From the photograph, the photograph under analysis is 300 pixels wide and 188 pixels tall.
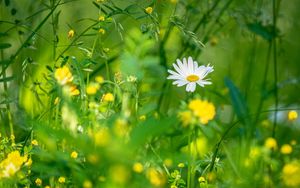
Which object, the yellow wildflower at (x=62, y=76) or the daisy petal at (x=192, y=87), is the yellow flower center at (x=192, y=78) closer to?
the daisy petal at (x=192, y=87)

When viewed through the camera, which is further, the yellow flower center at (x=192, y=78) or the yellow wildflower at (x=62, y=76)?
the yellow flower center at (x=192, y=78)

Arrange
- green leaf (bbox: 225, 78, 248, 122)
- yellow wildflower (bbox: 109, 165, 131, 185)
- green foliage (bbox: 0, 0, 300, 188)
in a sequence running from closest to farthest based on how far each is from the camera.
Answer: yellow wildflower (bbox: 109, 165, 131, 185) → green foliage (bbox: 0, 0, 300, 188) → green leaf (bbox: 225, 78, 248, 122)

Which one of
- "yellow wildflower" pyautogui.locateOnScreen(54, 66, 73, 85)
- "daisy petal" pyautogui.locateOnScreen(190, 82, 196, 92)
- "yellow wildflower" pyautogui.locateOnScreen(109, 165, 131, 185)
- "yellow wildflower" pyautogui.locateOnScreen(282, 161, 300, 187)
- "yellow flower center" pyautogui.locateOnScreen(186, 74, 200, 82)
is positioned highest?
"yellow flower center" pyautogui.locateOnScreen(186, 74, 200, 82)

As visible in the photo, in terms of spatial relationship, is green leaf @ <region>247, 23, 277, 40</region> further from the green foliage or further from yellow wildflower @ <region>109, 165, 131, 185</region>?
yellow wildflower @ <region>109, 165, 131, 185</region>

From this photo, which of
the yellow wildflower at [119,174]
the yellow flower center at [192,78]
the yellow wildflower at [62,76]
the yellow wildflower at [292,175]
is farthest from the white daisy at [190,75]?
the yellow wildflower at [119,174]

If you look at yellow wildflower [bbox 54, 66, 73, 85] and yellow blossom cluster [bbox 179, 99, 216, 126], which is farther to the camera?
yellow wildflower [bbox 54, 66, 73, 85]

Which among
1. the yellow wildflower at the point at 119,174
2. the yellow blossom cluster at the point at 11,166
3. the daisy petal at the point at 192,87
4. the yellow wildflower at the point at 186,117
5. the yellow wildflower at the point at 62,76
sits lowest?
the yellow wildflower at the point at 119,174

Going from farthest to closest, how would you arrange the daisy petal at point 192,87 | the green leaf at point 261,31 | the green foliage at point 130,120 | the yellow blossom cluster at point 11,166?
1. the green leaf at point 261,31
2. the daisy petal at point 192,87
3. the yellow blossom cluster at point 11,166
4. the green foliage at point 130,120

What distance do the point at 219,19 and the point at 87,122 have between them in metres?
1.20

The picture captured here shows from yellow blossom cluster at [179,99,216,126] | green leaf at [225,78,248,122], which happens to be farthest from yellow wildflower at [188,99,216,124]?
green leaf at [225,78,248,122]

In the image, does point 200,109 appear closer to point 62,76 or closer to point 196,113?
point 196,113

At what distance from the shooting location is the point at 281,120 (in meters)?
3.07

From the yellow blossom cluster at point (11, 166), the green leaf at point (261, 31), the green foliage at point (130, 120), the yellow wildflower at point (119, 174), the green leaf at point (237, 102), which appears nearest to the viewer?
the yellow wildflower at point (119, 174)

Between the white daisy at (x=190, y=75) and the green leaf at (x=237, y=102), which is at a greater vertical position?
the green leaf at (x=237, y=102)
